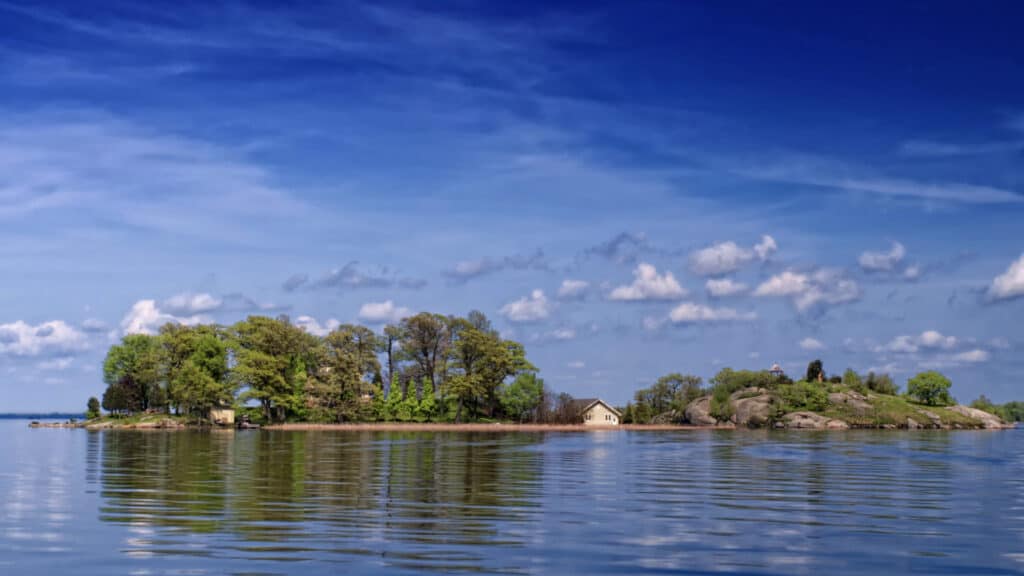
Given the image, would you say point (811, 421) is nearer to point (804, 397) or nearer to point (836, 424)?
point (836, 424)

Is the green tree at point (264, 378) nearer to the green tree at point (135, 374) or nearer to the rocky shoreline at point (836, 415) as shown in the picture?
the green tree at point (135, 374)

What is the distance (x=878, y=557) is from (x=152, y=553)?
16142 millimetres

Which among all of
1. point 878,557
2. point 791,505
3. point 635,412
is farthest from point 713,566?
point 635,412

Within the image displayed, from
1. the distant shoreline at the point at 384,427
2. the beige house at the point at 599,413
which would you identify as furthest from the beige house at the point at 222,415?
the beige house at the point at 599,413

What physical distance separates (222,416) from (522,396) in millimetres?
49827

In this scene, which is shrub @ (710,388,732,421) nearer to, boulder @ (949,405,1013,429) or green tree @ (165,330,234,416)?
boulder @ (949,405,1013,429)

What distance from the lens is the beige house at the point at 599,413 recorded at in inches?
6568

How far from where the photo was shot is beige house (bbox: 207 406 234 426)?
133125mm

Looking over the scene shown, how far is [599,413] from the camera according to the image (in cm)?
16900

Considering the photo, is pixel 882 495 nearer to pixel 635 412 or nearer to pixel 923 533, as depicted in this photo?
pixel 923 533

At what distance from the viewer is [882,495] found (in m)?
32.0

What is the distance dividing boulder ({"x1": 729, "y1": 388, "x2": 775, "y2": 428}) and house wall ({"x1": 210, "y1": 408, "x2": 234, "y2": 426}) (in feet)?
287

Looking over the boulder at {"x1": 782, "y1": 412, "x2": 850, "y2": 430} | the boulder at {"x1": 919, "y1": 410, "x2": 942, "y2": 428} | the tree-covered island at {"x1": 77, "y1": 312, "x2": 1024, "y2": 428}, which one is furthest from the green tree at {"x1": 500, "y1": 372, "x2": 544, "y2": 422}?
Result: the boulder at {"x1": 919, "y1": 410, "x2": 942, "y2": 428}

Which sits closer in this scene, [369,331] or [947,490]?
[947,490]
